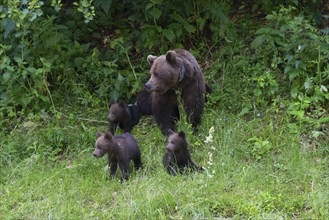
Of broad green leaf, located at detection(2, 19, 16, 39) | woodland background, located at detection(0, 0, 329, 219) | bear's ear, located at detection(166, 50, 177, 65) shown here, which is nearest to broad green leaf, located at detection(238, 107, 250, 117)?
woodland background, located at detection(0, 0, 329, 219)

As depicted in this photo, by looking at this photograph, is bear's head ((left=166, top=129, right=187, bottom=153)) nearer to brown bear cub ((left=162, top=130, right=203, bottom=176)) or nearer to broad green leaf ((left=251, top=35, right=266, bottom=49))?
brown bear cub ((left=162, top=130, right=203, bottom=176))

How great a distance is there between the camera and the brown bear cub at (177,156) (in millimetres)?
6055

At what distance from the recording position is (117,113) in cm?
708

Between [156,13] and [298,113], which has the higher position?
[156,13]

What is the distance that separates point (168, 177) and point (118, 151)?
0.56 metres

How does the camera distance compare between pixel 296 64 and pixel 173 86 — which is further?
pixel 296 64

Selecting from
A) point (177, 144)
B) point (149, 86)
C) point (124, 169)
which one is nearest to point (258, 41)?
point (149, 86)

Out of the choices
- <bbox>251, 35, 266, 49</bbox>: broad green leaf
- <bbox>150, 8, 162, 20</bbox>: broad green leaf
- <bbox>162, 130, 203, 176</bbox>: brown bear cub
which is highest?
<bbox>150, 8, 162, 20</bbox>: broad green leaf

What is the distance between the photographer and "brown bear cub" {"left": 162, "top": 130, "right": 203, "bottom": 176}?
605 cm

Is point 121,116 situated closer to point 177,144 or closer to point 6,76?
point 177,144

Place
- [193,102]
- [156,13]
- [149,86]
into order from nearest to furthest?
[149,86], [193,102], [156,13]

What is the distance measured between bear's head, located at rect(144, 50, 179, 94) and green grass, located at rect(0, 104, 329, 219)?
1.74 ft

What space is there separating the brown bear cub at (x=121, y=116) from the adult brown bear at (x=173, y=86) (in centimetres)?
31


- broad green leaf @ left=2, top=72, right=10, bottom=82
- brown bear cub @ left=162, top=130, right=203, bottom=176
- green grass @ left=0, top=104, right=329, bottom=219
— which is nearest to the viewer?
green grass @ left=0, top=104, right=329, bottom=219
